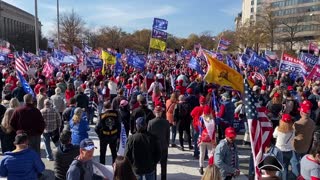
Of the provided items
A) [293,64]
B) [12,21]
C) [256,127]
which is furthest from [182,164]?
[12,21]

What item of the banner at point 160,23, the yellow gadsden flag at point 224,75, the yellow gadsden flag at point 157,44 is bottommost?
the yellow gadsden flag at point 224,75

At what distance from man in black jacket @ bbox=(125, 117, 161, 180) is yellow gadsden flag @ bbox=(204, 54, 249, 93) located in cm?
192

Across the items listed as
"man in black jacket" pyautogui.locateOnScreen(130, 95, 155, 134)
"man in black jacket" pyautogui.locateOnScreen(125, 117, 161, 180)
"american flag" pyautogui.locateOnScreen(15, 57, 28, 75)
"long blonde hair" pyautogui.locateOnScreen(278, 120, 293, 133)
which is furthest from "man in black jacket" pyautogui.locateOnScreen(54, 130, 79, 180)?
"american flag" pyautogui.locateOnScreen(15, 57, 28, 75)

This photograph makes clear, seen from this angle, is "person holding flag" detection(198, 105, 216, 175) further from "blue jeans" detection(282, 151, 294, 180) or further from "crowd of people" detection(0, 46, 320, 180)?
"blue jeans" detection(282, 151, 294, 180)

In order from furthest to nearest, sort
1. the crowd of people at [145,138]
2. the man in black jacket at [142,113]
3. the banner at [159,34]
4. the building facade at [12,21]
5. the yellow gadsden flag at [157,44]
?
the building facade at [12,21] → the banner at [159,34] → the yellow gadsden flag at [157,44] → the man in black jacket at [142,113] → the crowd of people at [145,138]

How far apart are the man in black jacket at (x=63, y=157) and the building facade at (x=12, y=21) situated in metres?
91.4

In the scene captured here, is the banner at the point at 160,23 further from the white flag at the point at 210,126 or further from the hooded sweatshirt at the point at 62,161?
the hooded sweatshirt at the point at 62,161

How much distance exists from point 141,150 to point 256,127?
1.95 m

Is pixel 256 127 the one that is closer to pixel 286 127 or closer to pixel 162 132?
pixel 286 127

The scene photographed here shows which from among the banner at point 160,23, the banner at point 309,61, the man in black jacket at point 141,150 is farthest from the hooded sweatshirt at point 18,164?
the banner at point 160,23

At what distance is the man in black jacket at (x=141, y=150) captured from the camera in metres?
6.92

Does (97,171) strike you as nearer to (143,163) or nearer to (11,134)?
(143,163)

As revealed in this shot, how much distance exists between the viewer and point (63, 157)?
6055mm

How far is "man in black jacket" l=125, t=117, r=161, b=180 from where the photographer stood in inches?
273
